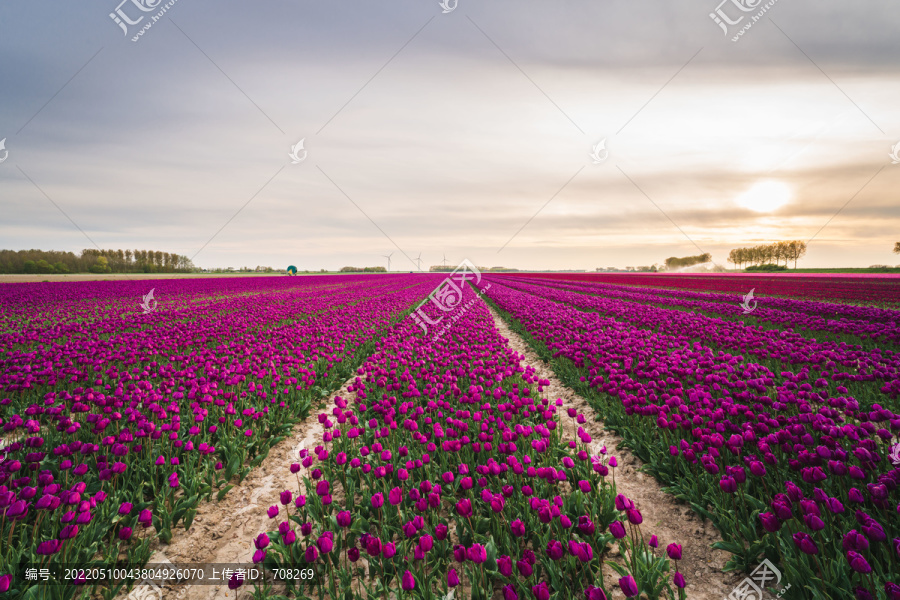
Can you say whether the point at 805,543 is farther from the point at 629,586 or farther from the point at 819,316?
the point at 819,316

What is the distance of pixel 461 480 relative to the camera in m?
3.55

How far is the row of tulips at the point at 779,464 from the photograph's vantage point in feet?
9.04

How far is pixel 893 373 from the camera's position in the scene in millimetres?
6141

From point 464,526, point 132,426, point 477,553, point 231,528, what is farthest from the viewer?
point 132,426

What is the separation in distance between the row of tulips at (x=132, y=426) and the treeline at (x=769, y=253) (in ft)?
538

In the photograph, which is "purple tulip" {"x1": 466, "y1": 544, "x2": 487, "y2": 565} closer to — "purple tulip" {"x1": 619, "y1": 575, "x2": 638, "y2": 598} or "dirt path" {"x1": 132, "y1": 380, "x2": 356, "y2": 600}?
"purple tulip" {"x1": 619, "y1": 575, "x2": 638, "y2": 598}

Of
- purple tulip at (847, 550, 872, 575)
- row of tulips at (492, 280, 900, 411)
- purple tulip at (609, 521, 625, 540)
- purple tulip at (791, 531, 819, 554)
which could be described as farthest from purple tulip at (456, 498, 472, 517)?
row of tulips at (492, 280, 900, 411)

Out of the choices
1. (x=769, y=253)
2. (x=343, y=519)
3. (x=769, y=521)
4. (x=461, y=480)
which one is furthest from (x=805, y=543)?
(x=769, y=253)

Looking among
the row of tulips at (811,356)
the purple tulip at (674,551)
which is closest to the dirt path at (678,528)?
the purple tulip at (674,551)

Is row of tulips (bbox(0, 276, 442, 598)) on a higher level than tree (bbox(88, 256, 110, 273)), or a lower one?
lower

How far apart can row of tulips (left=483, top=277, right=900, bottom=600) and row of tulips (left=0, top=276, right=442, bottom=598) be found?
17.5 ft

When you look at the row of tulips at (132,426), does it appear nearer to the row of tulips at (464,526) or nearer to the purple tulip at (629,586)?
the row of tulips at (464,526)

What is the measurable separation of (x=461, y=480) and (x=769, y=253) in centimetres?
18282

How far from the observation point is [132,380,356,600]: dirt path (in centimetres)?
334
